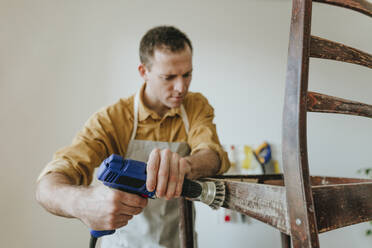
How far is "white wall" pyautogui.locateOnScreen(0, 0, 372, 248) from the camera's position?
134 cm

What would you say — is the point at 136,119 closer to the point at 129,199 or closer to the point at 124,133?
the point at 124,133

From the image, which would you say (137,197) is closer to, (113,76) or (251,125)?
(113,76)

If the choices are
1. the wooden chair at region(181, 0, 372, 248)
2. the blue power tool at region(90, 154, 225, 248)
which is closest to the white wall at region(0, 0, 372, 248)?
the blue power tool at region(90, 154, 225, 248)

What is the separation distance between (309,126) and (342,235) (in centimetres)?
75

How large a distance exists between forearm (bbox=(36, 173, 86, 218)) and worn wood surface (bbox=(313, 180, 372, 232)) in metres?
0.44

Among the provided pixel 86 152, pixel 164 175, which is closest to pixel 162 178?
pixel 164 175

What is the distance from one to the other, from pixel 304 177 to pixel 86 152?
0.69 meters

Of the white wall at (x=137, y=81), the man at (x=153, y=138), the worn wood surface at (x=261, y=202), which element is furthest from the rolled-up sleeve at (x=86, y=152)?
the white wall at (x=137, y=81)

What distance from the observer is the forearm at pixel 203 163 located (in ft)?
2.24

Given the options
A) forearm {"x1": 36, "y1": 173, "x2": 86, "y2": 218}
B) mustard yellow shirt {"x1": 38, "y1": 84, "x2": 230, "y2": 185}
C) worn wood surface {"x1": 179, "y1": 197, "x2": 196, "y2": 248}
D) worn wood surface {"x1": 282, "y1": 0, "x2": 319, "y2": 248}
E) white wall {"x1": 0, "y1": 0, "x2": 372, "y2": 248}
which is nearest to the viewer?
worn wood surface {"x1": 282, "y1": 0, "x2": 319, "y2": 248}

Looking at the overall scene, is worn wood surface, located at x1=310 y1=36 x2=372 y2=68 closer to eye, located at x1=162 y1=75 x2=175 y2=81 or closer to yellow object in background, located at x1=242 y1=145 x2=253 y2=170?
eye, located at x1=162 y1=75 x2=175 y2=81

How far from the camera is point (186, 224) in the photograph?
0.67m

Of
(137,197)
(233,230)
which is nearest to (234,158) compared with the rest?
(233,230)

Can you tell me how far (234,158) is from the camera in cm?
159
